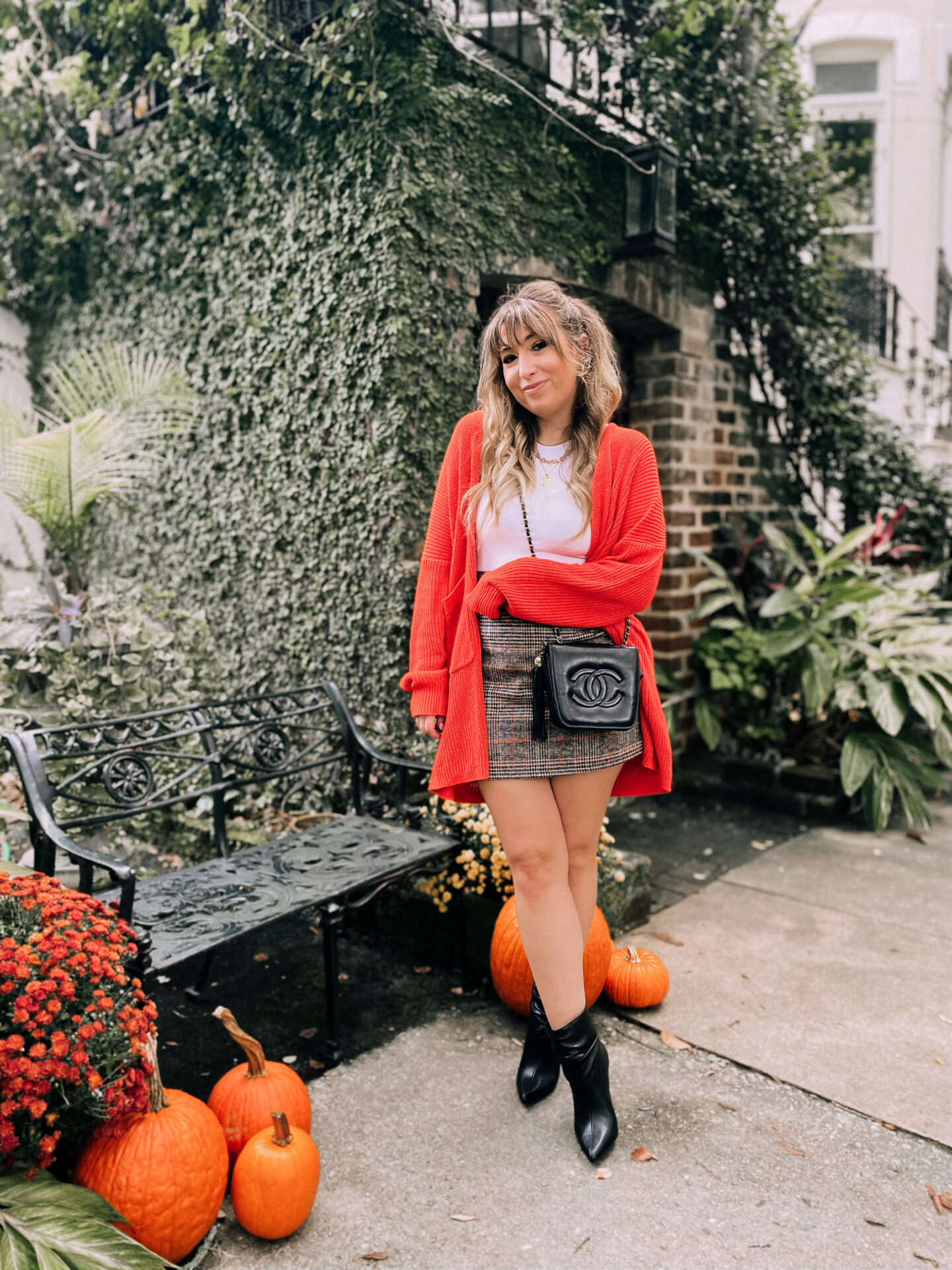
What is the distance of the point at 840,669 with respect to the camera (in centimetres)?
407

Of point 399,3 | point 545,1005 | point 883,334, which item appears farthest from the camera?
point 883,334

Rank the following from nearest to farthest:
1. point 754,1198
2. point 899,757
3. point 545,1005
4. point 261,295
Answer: point 754,1198 → point 545,1005 → point 261,295 → point 899,757

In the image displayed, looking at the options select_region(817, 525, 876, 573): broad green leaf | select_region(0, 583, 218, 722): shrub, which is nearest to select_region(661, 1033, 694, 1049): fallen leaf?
select_region(0, 583, 218, 722): shrub

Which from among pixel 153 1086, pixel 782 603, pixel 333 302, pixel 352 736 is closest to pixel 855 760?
pixel 782 603

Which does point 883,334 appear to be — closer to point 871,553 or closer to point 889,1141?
point 871,553

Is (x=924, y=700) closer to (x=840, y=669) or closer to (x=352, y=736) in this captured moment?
(x=840, y=669)

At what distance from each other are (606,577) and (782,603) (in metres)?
2.54

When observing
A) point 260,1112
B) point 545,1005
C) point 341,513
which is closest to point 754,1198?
point 545,1005

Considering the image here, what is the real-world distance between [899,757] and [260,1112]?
3090 millimetres

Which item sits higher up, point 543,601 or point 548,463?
point 548,463

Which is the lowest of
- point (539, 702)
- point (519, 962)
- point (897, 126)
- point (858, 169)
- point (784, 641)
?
point (519, 962)

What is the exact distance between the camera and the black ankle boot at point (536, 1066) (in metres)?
2.16

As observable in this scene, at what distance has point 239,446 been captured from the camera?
3805mm

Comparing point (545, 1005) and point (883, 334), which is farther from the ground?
point (883, 334)
